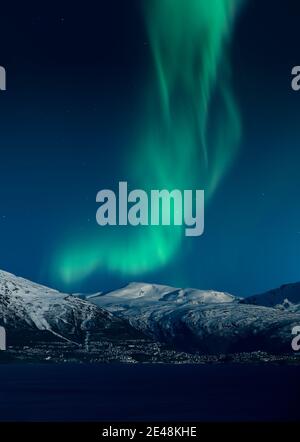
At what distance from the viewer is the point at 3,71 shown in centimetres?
2181

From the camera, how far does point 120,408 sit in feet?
208

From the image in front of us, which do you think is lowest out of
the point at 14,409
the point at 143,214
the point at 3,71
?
the point at 14,409
